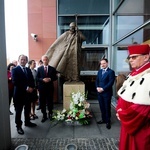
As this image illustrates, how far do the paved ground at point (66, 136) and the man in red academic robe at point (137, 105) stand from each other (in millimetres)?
1434

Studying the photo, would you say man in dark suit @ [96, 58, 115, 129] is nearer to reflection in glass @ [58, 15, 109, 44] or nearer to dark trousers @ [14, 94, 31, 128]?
dark trousers @ [14, 94, 31, 128]

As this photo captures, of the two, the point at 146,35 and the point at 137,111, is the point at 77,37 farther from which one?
the point at 137,111

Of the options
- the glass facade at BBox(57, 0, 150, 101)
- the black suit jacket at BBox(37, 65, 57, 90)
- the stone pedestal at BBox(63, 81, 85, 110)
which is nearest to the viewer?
the black suit jacket at BBox(37, 65, 57, 90)

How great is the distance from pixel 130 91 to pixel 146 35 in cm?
302

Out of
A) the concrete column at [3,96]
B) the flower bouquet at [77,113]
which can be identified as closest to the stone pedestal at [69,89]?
the flower bouquet at [77,113]

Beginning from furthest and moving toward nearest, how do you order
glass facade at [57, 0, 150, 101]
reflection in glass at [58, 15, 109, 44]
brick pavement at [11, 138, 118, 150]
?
1. reflection in glass at [58, 15, 109, 44]
2. glass facade at [57, 0, 150, 101]
3. brick pavement at [11, 138, 118, 150]

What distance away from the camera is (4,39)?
2932mm

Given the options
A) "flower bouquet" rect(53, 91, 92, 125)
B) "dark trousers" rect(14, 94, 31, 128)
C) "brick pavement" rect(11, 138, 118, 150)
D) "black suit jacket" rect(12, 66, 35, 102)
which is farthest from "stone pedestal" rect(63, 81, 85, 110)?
"brick pavement" rect(11, 138, 118, 150)

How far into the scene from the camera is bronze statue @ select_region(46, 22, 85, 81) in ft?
16.2

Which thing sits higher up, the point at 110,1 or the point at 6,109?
the point at 110,1

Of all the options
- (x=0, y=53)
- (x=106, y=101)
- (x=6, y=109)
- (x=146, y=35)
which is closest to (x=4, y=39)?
(x=0, y=53)

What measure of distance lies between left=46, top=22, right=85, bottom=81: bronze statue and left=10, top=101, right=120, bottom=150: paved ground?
4.92ft

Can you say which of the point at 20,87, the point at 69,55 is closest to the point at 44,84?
the point at 20,87

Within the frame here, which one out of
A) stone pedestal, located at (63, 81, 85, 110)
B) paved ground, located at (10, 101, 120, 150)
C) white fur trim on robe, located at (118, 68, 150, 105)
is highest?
white fur trim on robe, located at (118, 68, 150, 105)
